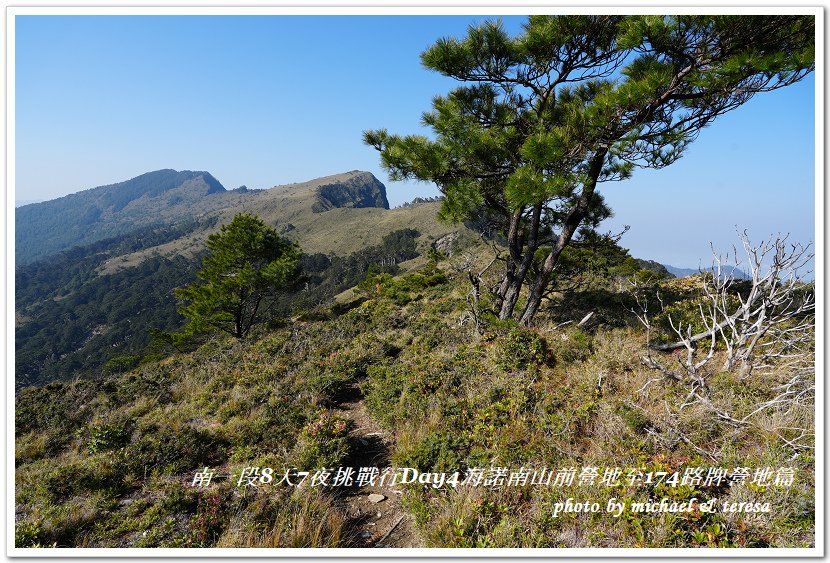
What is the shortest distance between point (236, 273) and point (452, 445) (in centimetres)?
2248

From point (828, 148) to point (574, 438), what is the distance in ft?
14.6

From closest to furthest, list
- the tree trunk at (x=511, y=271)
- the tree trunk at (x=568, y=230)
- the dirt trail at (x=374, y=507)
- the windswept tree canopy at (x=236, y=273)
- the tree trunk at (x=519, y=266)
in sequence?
1. the dirt trail at (x=374, y=507)
2. the tree trunk at (x=568, y=230)
3. the tree trunk at (x=519, y=266)
4. the tree trunk at (x=511, y=271)
5. the windswept tree canopy at (x=236, y=273)

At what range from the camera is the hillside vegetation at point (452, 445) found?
3691mm

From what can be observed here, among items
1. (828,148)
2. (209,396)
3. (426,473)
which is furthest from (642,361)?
(209,396)

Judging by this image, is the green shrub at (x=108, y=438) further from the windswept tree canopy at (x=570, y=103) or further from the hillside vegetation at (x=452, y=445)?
the windswept tree canopy at (x=570, y=103)

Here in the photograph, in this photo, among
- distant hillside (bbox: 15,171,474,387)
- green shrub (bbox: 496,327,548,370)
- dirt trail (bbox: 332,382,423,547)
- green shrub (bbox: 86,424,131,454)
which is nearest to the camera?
dirt trail (bbox: 332,382,423,547)

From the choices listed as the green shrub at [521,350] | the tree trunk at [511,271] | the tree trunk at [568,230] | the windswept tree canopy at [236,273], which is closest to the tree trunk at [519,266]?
the tree trunk at [511,271]

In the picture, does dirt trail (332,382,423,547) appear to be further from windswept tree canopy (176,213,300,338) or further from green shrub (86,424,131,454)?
windswept tree canopy (176,213,300,338)

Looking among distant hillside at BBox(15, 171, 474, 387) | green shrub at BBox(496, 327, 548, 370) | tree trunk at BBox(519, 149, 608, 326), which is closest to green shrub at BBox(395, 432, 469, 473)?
green shrub at BBox(496, 327, 548, 370)

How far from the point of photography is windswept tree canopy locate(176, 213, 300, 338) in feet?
78.0

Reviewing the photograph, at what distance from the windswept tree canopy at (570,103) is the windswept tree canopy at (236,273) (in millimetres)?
17894

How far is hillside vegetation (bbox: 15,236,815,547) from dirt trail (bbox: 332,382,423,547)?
0.09 m

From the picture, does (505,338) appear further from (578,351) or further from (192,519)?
(192,519)

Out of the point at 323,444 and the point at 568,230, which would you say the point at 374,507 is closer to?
the point at 323,444
